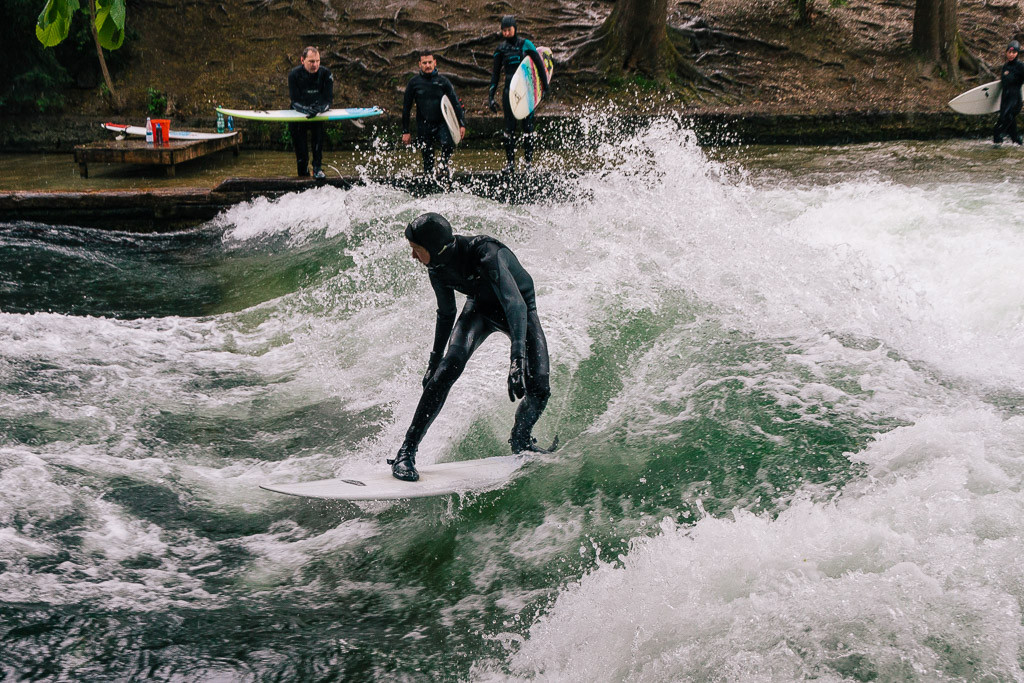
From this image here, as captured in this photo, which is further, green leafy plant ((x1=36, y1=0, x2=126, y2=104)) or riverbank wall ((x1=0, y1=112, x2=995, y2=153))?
riverbank wall ((x1=0, y1=112, x2=995, y2=153))

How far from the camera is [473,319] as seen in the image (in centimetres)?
504

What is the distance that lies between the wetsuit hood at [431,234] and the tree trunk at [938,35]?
52.4 ft

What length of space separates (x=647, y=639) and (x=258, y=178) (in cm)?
950

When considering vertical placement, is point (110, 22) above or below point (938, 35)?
below

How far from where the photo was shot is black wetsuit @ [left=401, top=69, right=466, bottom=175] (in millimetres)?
11438

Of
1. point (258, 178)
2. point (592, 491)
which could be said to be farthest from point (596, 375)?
point (258, 178)

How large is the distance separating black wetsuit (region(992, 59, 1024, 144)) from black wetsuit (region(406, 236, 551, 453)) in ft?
40.1

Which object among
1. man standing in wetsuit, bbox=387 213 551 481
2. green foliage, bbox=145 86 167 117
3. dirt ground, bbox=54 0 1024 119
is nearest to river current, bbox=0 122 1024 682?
man standing in wetsuit, bbox=387 213 551 481

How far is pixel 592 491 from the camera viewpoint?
5.14 meters

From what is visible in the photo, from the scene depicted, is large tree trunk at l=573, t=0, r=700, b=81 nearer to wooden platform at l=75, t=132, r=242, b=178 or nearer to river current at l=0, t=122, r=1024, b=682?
river current at l=0, t=122, r=1024, b=682

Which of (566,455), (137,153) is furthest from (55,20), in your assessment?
(137,153)

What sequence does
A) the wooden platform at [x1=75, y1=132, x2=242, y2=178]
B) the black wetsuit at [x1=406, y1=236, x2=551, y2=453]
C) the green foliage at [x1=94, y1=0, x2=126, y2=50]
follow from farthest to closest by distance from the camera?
the wooden platform at [x1=75, y1=132, x2=242, y2=178] < the black wetsuit at [x1=406, y1=236, x2=551, y2=453] < the green foliage at [x1=94, y1=0, x2=126, y2=50]

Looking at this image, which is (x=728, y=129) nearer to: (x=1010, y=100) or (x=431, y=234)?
(x=1010, y=100)

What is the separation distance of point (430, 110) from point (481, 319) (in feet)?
23.4
